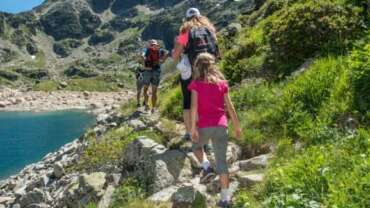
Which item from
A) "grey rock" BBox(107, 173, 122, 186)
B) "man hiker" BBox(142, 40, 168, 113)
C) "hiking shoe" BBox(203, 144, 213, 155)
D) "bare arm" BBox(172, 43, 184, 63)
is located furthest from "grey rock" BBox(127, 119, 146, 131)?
"bare arm" BBox(172, 43, 184, 63)

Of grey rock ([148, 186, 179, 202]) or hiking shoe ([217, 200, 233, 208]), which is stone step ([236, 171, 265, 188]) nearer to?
hiking shoe ([217, 200, 233, 208])

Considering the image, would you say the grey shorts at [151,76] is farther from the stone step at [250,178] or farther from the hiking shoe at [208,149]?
the stone step at [250,178]

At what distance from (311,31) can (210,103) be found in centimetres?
658

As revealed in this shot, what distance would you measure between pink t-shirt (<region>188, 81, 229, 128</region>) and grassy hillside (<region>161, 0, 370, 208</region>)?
4.63 ft

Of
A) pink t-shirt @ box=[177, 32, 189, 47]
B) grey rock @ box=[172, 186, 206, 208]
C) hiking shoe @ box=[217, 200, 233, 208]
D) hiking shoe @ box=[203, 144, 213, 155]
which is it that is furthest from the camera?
hiking shoe @ box=[203, 144, 213, 155]

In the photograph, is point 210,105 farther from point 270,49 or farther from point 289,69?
point 270,49

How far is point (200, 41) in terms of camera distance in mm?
11695

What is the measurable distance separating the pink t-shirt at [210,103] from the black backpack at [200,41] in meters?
2.17

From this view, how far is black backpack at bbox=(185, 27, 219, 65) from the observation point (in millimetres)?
11695

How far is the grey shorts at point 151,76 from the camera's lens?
20234mm

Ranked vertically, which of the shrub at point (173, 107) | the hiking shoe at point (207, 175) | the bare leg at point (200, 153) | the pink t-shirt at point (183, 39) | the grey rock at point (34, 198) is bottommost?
the grey rock at point (34, 198)

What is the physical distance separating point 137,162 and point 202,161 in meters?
2.73

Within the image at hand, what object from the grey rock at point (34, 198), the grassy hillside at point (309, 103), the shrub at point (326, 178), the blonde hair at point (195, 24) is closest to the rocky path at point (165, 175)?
the grassy hillside at point (309, 103)

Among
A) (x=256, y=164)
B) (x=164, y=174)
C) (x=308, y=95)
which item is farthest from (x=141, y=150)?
(x=308, y=95)
